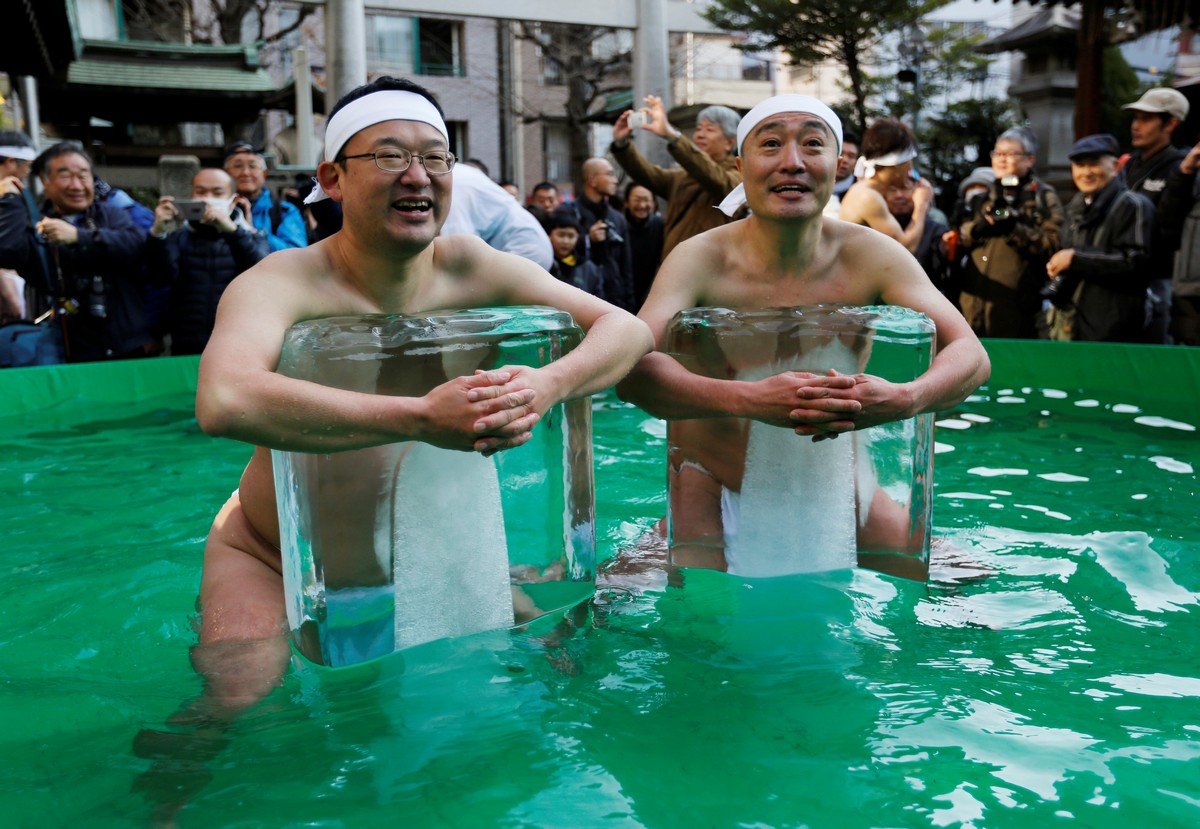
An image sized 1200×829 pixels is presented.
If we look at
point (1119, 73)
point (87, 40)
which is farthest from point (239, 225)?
point (1119, 73)

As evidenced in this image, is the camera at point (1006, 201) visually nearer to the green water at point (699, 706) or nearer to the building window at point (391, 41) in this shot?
the green water at point (699, 706)

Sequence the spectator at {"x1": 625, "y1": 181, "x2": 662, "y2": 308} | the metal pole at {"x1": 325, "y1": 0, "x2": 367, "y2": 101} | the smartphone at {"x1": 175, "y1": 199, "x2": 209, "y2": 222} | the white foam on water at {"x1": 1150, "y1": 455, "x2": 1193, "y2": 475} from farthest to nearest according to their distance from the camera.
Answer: the metal pole at {"x1": 325, "y1": 0, "x2": 367, "y2": 101} < the spectator at {"x1": 625, "y1": 181, "x2": 662, "y2": 308} < the smartphone at {"x1": 175, "y1": 199, "x2": 209, "y2": 222} < the white foam on water at {"x1": 1150, "y1": 455, "x2": 1193, "y2": 475}

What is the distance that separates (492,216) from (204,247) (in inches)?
92.3

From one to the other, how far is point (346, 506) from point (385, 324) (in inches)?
16.1

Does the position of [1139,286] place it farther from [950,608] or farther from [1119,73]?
[1119,73]

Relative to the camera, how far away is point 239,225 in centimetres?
666

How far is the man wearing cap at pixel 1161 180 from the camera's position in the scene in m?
6.62

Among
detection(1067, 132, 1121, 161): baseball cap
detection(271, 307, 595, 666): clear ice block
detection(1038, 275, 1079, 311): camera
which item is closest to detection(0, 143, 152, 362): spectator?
detection(271, 307, 595, 666): clear ice block

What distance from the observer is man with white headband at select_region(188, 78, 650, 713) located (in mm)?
2330

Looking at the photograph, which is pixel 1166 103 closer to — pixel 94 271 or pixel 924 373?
pixel 924 373

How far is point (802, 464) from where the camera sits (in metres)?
3.04

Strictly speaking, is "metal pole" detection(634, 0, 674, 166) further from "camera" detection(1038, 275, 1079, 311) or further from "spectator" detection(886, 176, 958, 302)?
"camera" detection(1038, 275, 1079, 311)

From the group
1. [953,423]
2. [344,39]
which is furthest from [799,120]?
[344,39]

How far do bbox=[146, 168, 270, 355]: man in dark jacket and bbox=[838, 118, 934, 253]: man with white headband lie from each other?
11.1 feet
